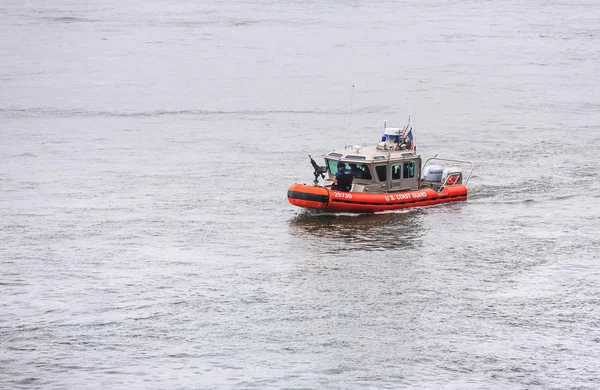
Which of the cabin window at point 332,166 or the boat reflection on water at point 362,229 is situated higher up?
the cabin window at point 332,166

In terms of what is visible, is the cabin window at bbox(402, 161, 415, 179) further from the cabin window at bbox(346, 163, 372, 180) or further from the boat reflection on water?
the cabin window at bbox(346, 163, 372, 180)

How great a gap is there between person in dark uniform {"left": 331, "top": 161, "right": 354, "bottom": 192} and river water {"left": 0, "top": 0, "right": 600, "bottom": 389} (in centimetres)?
93

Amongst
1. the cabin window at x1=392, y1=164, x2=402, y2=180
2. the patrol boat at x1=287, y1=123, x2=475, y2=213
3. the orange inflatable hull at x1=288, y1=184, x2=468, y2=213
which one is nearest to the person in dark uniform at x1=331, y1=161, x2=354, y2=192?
the patrol boat at x1=287, y1=123, x2=475, y2=213

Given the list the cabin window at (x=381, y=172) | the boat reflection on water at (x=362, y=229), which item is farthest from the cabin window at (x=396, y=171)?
the boat reflection on water at (x=362, y=229)

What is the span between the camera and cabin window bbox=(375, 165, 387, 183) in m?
31.9

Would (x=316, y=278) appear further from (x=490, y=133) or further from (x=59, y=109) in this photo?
(x=59, y=109)

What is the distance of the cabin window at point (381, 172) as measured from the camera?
31859 millimetres

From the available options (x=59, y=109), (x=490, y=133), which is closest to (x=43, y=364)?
(x=490, y=133)

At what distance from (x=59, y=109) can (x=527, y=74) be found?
26.2m

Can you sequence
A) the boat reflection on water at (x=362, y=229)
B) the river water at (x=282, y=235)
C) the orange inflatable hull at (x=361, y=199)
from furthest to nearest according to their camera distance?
1. the orange inflatable hull at (x=361, y=199)
2. the boat reflection on water at (x=362, y=229)
3. the river water at (x=282, y=235)

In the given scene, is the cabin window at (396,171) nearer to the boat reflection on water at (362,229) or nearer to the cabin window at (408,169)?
the cabin window at (408,169)

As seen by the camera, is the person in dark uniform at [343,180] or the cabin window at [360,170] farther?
the cabin window at [360,170]

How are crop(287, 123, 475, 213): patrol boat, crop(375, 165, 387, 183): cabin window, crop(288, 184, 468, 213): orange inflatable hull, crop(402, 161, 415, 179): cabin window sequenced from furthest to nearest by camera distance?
crop(402, 161, 415, 179): cabin window
crop(375, 165, 387, 183): cabin window
crop(287, 123, 475, 213): patrol boat
crop(288, 184, 468, 213): orange inflatable hull

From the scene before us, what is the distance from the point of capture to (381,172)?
32.0m
